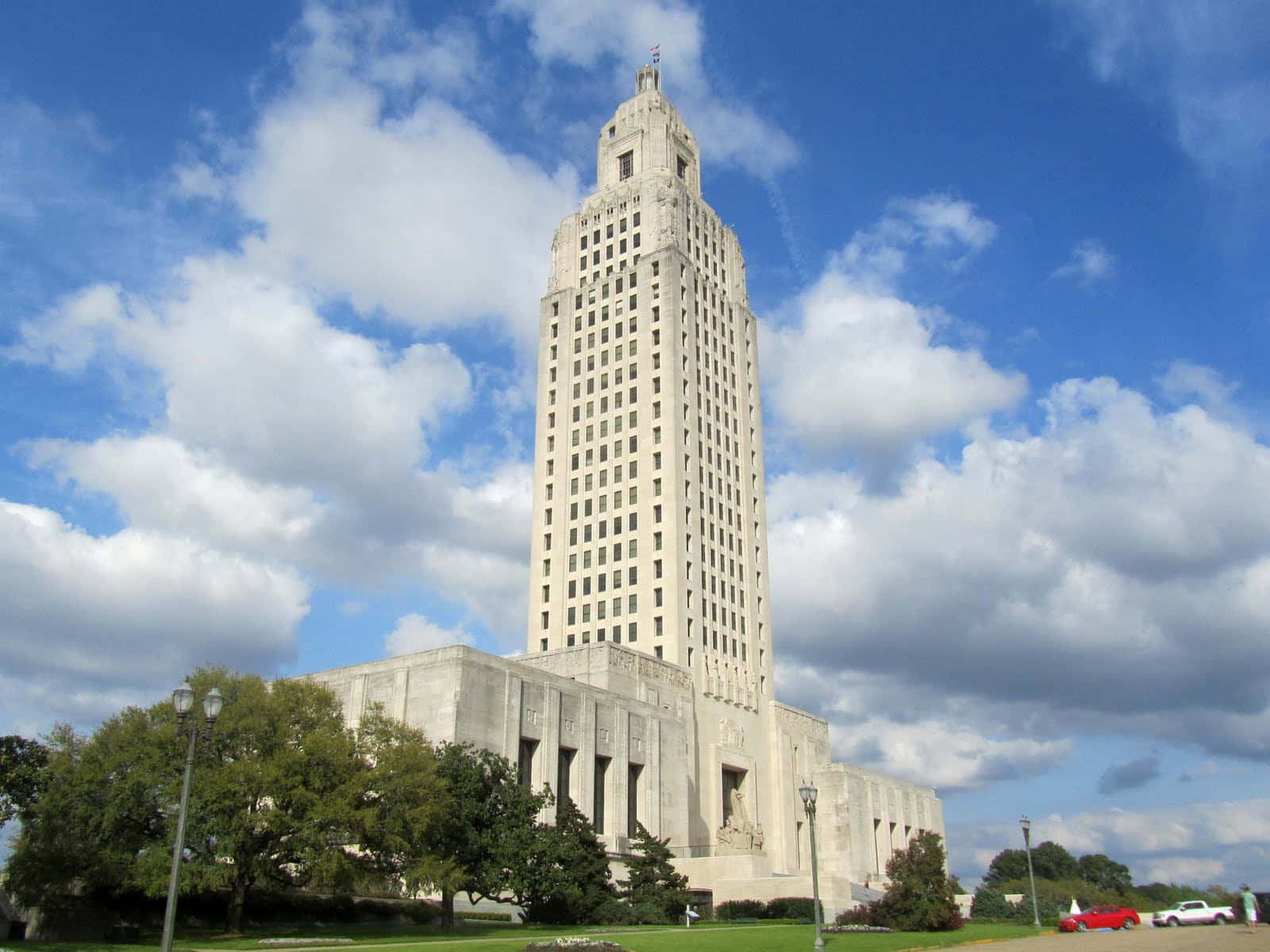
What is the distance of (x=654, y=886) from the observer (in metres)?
48.9

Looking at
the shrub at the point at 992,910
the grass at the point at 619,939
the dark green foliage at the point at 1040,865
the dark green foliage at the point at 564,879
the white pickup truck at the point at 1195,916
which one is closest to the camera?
the grass at the point at 619,939

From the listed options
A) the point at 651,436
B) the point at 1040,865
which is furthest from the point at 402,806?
the point at 1040,865

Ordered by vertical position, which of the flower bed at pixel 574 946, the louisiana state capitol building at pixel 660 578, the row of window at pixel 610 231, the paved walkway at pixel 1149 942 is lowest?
the paved walkway at pixel 1149 942

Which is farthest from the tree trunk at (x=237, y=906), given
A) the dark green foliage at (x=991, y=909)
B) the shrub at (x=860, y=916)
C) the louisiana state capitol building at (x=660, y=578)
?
the dark green foliage at (x=991, y=909)

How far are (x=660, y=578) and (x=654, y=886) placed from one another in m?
34.9

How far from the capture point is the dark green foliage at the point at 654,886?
4709 cm

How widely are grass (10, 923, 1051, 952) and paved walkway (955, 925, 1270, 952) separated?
208 cm

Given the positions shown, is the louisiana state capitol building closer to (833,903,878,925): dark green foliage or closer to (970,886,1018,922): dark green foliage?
(970,886,1018,922): dark green foliage

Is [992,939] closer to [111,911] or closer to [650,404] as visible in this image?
[111,911]

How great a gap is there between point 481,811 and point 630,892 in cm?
858

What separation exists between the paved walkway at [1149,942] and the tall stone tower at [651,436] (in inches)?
1617

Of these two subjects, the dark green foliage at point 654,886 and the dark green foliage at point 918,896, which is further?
the dark green foliage at point 654,886

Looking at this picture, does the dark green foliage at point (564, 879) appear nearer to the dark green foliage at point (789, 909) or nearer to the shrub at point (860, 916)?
the shrub at point (860, 916)

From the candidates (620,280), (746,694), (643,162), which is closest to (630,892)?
(746,694)
